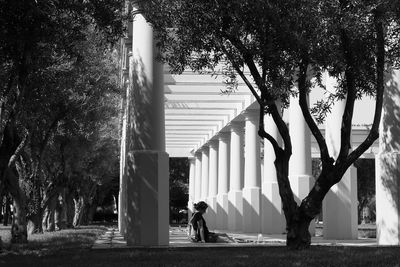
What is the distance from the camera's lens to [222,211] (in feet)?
126

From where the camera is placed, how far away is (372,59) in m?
12.0

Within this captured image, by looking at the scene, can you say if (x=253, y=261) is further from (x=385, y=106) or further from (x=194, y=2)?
(x=385, y=106)

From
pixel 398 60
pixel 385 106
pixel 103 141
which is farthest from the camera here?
pixel 103 141

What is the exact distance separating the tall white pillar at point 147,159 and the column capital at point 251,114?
14.7 meters

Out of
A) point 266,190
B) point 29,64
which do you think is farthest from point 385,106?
point 266,190

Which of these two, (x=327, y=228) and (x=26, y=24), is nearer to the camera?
(x=26, y=24)

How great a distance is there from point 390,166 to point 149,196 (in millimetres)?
5882

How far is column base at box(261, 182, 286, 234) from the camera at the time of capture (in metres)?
26.2

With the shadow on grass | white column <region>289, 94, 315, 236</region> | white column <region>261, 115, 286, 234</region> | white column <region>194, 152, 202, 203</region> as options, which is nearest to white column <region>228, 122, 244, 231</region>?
white column <region>261, 115, 286, 234</region>

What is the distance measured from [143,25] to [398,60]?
6.86 metres

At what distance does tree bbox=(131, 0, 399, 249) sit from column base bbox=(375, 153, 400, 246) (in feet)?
10.0

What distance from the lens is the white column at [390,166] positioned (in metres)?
15.1

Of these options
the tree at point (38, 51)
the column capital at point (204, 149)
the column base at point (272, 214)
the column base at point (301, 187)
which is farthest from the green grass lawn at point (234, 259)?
the column capital at point (204, 149)

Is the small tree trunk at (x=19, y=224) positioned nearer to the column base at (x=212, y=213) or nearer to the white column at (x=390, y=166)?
the white column at (x=390, y=166)
